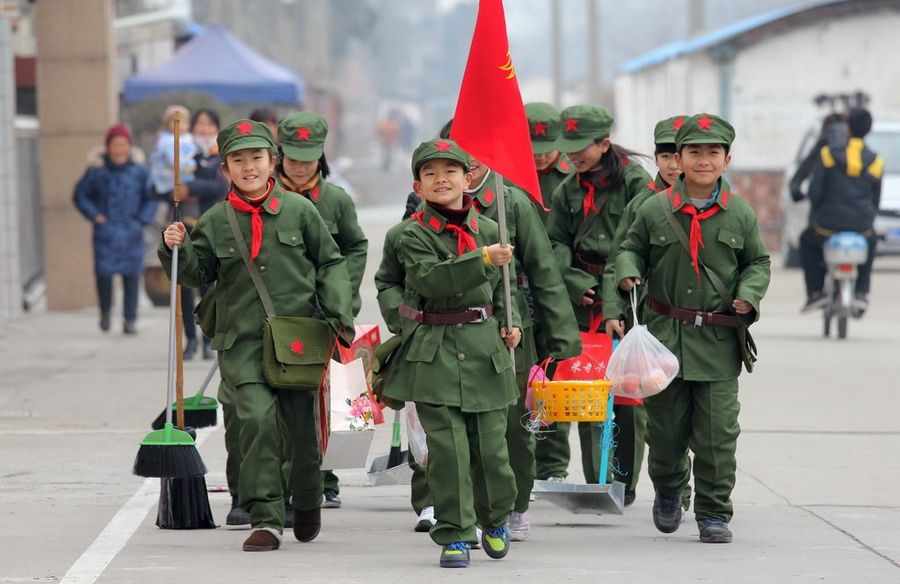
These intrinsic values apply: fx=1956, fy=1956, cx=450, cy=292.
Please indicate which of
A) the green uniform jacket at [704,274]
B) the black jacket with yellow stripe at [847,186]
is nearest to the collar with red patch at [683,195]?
the green uniform jacket at [704,274]

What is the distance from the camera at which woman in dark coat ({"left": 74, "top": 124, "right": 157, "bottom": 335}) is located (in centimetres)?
1725

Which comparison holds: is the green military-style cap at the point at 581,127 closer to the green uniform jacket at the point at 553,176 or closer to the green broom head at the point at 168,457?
the green uniform jacket at the point at 553,176

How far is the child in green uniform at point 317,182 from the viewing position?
8656mm

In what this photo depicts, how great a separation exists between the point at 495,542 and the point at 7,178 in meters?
11.8

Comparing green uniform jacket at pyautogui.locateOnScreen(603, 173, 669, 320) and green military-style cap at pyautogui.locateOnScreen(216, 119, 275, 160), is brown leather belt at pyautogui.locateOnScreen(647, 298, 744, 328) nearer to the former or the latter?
green uniform jacket at pyautogui.locateOnScreen(603, 173, 669, 320)

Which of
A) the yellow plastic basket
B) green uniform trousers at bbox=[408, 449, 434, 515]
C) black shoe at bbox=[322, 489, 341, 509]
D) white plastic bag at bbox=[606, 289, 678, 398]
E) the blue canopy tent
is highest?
the blue canopy tent

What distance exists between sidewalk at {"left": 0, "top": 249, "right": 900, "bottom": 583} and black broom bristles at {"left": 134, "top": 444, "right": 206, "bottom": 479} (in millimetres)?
309

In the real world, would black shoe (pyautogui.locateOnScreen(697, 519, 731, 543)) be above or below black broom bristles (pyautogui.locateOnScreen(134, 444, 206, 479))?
below

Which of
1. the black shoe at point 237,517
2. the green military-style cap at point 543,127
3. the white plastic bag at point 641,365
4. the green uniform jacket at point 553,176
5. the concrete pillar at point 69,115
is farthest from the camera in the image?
Result: the concrete pillar at point 69,115

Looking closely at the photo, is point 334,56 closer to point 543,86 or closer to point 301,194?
point 543,86

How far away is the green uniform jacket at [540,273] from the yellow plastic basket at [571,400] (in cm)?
14

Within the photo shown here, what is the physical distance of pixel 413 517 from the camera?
868 centimetres

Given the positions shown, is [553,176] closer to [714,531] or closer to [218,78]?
[714,531]

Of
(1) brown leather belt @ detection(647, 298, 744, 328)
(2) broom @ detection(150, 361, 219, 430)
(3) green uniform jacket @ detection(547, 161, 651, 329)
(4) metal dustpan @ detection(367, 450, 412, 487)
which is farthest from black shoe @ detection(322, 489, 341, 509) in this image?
(1) brown leather belt @ detection(647, 298, 744, 328)
